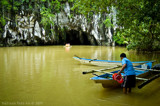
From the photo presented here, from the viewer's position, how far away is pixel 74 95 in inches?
189

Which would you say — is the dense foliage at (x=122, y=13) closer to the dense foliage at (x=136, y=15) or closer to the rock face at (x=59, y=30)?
the dense foliage at (x=136, y=15)

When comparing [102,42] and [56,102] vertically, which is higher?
[102,42]

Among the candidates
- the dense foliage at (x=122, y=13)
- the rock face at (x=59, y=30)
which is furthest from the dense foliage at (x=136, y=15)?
the rock face at (x=59, y=30)

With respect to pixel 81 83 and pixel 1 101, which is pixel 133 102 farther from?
pixel 1 101

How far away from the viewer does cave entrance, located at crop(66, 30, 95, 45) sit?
35.2m

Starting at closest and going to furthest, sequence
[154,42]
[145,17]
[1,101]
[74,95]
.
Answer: [1,101]
[74,95]
[145,17]
[154,42]

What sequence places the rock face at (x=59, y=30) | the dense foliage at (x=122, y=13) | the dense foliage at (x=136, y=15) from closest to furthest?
1. the dense foliage at (x=136, y=15)
2. the dense foliage at (x=122, y=13)
3. the rock face at (x=59, y=30)

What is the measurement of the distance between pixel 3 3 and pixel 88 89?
90.8 ft

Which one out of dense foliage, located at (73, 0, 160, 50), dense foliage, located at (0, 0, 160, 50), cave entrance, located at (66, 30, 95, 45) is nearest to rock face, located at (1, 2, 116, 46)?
cave entrance, located at (66, 30, 95, 45)

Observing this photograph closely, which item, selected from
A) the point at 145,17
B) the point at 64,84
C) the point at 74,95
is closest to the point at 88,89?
the point at 74,95

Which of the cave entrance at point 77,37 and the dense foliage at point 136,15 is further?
the cave entrance at point 77,37

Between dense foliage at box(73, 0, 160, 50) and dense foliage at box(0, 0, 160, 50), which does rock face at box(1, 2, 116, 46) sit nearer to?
dense foliage at box(0, 0, 160, 50)

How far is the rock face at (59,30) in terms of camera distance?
29734 millimetres

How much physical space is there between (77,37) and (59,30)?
18.0 ft
